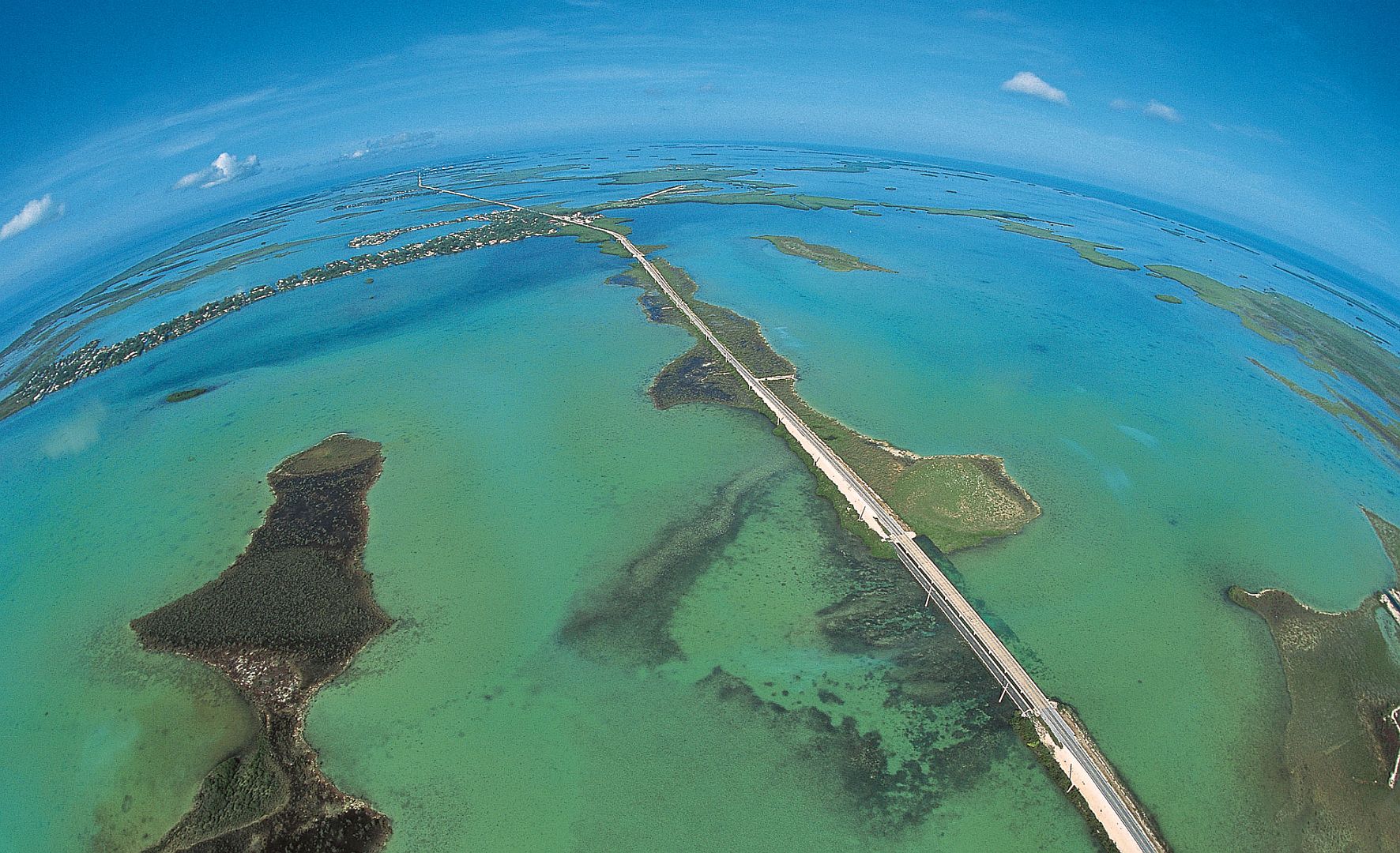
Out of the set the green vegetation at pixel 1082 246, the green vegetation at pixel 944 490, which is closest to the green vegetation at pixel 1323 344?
the green vegetation at pixel 1082 246

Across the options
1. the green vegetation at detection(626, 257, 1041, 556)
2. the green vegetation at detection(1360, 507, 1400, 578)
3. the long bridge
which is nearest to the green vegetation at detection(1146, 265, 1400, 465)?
the green vegetation at detection(1360, 507, 1400, 578)

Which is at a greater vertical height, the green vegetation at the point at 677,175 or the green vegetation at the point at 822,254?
the green vegetation at the point at 677,175

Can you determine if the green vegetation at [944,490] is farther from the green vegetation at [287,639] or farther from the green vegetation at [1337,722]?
the green vegetation at [287,639]

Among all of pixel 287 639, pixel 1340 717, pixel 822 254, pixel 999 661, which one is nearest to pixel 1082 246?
pixel 822 254

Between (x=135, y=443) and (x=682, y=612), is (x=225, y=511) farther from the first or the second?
(x=682, y=612)

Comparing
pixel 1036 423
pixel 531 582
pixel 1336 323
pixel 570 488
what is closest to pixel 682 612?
pixel 531 582

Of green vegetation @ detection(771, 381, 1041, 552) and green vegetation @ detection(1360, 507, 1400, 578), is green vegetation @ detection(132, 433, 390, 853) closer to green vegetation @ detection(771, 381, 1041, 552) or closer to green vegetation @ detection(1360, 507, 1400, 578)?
green vegetation @ detection(771, 381, 1041, 552)
